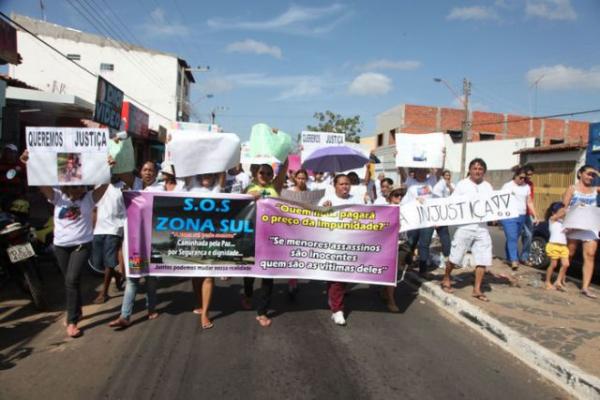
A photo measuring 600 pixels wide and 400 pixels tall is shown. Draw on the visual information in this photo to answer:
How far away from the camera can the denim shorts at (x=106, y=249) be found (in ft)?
18.8

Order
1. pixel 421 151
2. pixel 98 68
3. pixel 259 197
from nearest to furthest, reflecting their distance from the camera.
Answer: pixel 259 197, pixel 421 151, pixel 98 68

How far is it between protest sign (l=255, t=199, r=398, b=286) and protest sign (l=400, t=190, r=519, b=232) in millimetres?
875

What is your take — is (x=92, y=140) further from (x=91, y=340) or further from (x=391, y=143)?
(x=391, y=143)

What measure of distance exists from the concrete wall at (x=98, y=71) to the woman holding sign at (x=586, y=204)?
3262 centimetres

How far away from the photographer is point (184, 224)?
5.05 m

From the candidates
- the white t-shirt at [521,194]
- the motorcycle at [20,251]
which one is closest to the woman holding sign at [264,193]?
the motorcycle at [20,251]

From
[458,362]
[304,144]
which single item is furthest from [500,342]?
[304,144]

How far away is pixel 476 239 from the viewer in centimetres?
613

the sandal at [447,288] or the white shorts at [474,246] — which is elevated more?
the white shorts at [474,246]

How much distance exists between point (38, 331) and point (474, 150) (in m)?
34.4

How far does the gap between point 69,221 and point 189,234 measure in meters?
1.21

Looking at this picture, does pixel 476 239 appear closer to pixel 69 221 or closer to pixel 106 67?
pixel 69 221

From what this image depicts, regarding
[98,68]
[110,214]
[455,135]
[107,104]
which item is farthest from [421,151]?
[455,135]

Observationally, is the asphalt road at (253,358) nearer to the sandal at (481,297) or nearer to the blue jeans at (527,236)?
the sandal at (481,297)
